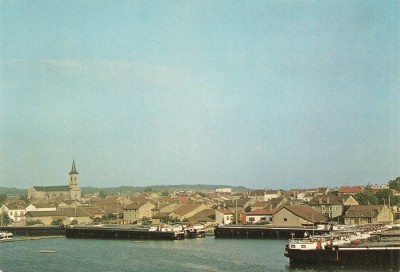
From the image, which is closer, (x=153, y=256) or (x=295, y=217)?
(x=153, y=256)

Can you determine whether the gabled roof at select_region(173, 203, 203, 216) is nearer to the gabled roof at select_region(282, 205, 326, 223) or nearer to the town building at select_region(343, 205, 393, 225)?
the gabled roof at select_region(282, 205, 326, 223)

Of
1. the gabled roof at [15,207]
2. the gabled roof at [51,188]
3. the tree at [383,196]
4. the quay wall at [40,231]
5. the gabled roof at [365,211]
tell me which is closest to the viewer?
the gabled roof at [365,211]

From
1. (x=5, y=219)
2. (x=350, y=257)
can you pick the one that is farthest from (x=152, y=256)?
(x=5, y=219)

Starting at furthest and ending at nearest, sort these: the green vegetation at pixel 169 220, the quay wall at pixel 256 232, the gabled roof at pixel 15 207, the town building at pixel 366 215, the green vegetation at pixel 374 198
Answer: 1. the gabled roof at pixel 15 207
2. the green vegetation at pixel 169 220
3. the green vegetation at pixel 374 198
4. the town building at pixel 366 215
5. the quay wall at pixel 256 232

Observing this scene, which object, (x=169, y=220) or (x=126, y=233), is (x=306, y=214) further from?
(x=126, y=233)

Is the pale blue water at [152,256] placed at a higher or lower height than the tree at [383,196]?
lower

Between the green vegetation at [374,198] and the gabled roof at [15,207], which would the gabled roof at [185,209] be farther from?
the gabled roof at [15,207]

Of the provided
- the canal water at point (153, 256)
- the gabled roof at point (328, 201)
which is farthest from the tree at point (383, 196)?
the canal water at point (153, 256)

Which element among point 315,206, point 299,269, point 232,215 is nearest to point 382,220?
point 315,206

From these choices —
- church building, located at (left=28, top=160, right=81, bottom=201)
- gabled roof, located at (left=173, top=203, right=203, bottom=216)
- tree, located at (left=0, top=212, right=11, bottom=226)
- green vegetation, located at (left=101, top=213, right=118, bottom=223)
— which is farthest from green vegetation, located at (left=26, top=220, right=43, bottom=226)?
church building, located at (left=28, top=160, right=81, bottom=201)
